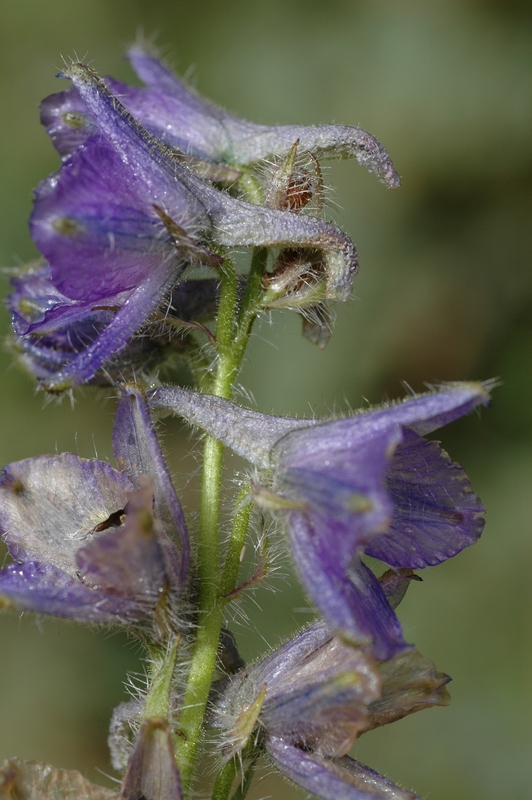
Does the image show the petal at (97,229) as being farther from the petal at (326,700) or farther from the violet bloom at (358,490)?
the petal at (326,700)

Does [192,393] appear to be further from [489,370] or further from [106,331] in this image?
[489,370]

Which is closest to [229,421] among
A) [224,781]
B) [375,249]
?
[224,781]

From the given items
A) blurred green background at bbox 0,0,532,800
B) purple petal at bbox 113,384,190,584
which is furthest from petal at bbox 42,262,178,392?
blurred green background at bbox 0,0,532,800

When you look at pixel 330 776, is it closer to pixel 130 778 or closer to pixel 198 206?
pixel 130 778

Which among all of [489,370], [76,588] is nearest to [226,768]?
[76,588]

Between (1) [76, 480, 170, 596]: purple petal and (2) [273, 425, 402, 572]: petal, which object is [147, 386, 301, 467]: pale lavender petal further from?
(1) [76, 480, 170, 596]: purple petal

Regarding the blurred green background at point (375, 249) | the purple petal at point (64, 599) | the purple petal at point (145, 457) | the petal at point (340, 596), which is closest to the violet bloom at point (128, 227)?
the purple petal at point (145, 457)
